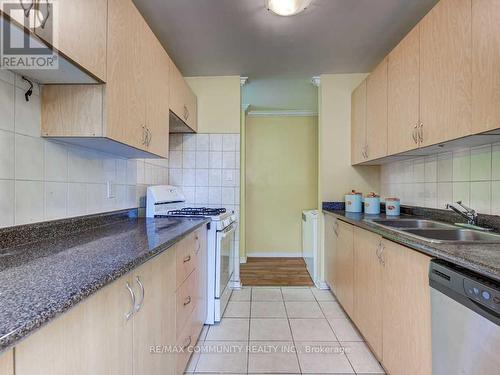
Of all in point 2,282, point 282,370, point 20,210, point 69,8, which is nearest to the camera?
point 2,282

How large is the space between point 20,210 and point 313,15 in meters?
2.12

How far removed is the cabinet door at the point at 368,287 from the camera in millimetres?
1643

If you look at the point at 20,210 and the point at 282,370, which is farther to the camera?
the point at 282,370

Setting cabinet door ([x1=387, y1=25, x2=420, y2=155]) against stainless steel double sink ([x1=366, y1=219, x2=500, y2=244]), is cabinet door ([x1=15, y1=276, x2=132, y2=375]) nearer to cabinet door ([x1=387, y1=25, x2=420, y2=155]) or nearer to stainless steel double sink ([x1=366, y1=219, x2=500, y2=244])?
stainless steel double sink ([x1=366, y1=219, x2=500, y2=244])

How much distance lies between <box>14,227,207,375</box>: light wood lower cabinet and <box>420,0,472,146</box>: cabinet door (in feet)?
5.13

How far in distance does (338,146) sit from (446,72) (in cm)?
159

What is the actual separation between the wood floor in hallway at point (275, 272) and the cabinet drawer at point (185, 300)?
1.46 m

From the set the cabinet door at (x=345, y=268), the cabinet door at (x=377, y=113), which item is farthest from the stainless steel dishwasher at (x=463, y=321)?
the cabinet door at (x=377, y=113)

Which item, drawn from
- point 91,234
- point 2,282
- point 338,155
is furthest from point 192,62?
point 2,282

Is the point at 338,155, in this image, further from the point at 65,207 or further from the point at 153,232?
the point at 65,207

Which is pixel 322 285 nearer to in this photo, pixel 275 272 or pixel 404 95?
pixel 275 272

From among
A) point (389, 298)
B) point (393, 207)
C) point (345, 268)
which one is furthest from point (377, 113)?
point (389, 298)

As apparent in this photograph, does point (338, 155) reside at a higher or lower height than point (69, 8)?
lower

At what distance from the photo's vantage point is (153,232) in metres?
1.49
